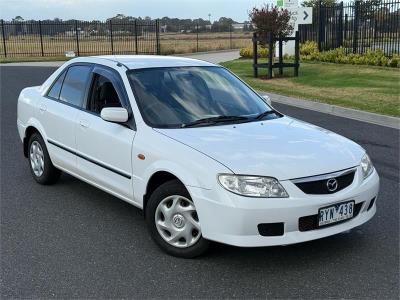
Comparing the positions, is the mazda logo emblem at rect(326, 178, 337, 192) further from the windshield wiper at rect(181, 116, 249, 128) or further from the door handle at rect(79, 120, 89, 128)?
the door handle at rect(79, 120, 89, 128)

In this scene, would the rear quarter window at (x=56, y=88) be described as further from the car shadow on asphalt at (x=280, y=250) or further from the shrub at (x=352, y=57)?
the shrub at (x=352, y=57)

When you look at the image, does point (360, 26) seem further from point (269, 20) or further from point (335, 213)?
point (335, 213)

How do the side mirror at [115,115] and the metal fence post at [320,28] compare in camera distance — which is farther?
the metal fence post at [320,28]

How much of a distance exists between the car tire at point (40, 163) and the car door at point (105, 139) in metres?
0.86

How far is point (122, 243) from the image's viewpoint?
4.52 meters

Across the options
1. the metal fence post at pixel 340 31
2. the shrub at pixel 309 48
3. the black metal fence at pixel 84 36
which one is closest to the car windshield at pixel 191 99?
the shrub at pixel 309 48

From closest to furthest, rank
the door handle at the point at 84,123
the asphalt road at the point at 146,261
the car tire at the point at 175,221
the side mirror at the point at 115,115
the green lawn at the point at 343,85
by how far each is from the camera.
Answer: the asphalt road at the point at 146,261, the car tire at the point at 175,221, the side mirror at the point at 115,115, the door handle at the point at 84,123, the green lawn at the point at 343,85

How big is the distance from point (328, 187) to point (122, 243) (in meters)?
1.79

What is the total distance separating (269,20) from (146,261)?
14.9 meters

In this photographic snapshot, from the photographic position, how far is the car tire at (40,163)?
19.9ft

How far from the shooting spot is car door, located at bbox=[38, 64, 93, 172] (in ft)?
18.0

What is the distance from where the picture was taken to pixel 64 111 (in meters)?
5.64

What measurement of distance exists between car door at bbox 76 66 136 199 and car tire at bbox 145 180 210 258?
1.46 feet

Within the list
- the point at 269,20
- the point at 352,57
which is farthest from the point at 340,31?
the point at 269,20
